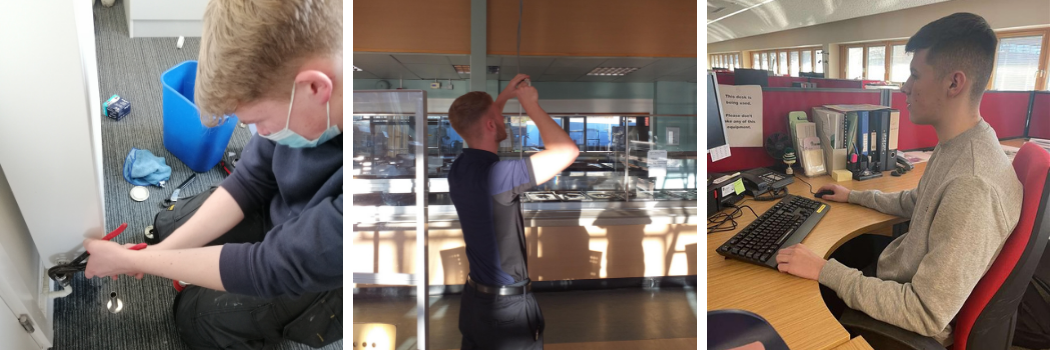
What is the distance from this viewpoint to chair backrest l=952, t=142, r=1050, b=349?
745mm

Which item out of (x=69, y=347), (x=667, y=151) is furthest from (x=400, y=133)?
(x=69, y=347)

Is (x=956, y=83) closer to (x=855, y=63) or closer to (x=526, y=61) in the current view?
(x=855, y=63)

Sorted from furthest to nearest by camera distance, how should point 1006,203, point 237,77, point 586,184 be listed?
point 1006,203
point 237,77
point 586,184

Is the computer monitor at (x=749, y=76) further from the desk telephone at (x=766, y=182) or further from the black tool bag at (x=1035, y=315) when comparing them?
the black tool bag at (x=1035, y=315)

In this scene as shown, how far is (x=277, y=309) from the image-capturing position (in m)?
0.95

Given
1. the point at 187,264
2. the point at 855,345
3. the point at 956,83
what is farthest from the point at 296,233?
the point at 956,83

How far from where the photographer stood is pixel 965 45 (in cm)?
78

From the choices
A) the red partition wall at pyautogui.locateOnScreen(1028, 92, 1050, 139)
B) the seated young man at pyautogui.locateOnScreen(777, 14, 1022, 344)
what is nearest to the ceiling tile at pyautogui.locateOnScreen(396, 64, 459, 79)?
the seated young man at pyautogui.locateOnScreen(777, 14, 1022, 344)

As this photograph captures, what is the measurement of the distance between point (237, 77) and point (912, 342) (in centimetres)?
120

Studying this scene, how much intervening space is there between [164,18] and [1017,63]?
68.0 inches

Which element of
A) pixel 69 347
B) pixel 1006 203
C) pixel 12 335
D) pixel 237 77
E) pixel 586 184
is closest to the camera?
pixel 586 184

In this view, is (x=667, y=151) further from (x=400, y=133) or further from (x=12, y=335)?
(x=12, y=335)

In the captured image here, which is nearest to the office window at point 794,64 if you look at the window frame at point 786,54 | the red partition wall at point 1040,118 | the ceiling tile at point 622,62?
the window frame at point 786,54

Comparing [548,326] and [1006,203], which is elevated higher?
[1006,203]
